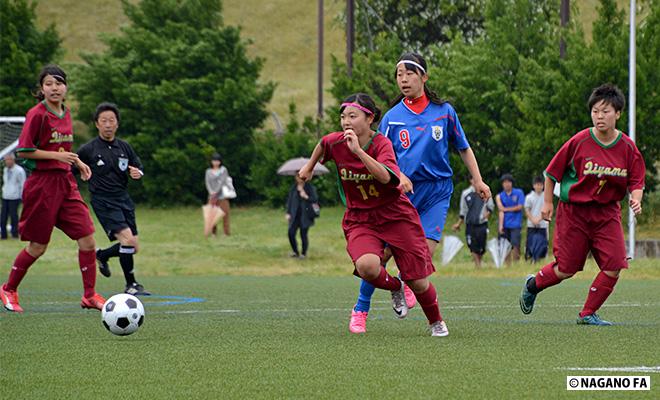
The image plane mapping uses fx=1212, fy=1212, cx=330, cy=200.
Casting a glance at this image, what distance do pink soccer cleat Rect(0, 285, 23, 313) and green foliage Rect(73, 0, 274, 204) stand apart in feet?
96.9

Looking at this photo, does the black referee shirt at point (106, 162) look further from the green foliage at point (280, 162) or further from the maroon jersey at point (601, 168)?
the green foliage at point (280, 162)

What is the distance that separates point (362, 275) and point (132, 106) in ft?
116

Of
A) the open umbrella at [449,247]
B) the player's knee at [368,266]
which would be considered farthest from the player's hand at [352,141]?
the open umbrella at [449,247]

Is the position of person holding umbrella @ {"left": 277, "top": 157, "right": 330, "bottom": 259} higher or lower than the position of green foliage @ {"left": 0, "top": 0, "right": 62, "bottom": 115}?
lower

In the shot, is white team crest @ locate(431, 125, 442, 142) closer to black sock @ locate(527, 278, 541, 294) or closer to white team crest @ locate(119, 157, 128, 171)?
black sock @ locate(527, 278, 541, 294)

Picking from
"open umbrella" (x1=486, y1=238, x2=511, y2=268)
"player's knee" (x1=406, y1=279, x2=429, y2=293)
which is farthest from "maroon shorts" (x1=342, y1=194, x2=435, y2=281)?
"open umbrella" (x1=486, y1=238, x2=511, y2=268)

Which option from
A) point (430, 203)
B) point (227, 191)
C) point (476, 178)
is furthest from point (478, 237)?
point (476, 178)

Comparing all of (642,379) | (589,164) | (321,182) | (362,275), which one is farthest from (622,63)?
(642,379)

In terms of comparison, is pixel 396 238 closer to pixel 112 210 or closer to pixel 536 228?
pixel 112 210

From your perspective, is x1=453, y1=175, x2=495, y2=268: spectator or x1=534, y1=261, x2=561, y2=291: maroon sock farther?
x1=453, y1=175, x2=495, y2=268: spectator

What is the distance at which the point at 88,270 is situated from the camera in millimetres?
11219

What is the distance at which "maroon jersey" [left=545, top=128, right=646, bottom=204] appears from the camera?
9.66m

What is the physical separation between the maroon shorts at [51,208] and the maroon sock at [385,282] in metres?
3.08

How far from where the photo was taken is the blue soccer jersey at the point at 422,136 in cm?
980
